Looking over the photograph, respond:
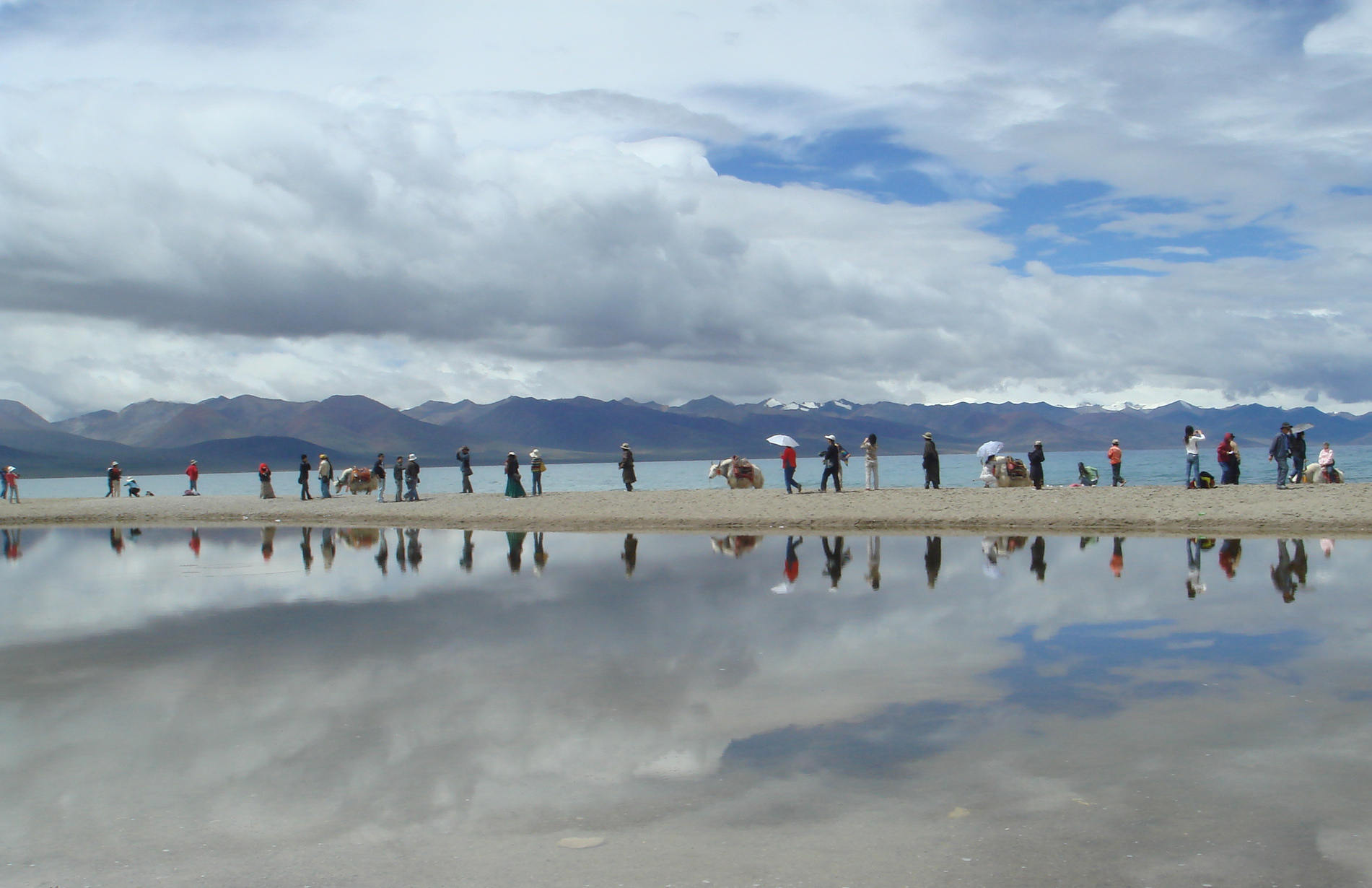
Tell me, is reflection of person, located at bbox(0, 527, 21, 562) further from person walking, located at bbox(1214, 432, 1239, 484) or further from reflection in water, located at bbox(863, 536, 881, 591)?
person walking, located at bbox(1214, 432, 1239, 484)

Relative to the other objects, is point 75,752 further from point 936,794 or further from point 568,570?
point 568,570

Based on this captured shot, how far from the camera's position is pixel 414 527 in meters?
39.1

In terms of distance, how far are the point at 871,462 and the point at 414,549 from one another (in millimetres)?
19927

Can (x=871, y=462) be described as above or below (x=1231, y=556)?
above

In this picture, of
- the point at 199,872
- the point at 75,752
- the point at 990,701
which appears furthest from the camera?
the point at 990,701

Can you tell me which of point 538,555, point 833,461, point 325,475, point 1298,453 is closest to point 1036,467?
point 833,461

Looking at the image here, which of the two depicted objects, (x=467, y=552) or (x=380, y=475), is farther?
(x=380, y=475)

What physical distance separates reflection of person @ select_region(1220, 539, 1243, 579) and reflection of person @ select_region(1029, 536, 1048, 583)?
3.45 metres

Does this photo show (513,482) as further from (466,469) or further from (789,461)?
(789,461)

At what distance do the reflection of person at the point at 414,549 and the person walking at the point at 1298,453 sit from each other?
31.1 m

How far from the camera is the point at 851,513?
3500 cm

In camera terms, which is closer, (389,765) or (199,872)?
(199,872)

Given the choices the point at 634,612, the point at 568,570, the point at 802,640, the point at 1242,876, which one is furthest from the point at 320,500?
the point at 1242,876

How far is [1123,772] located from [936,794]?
1.69 meters
